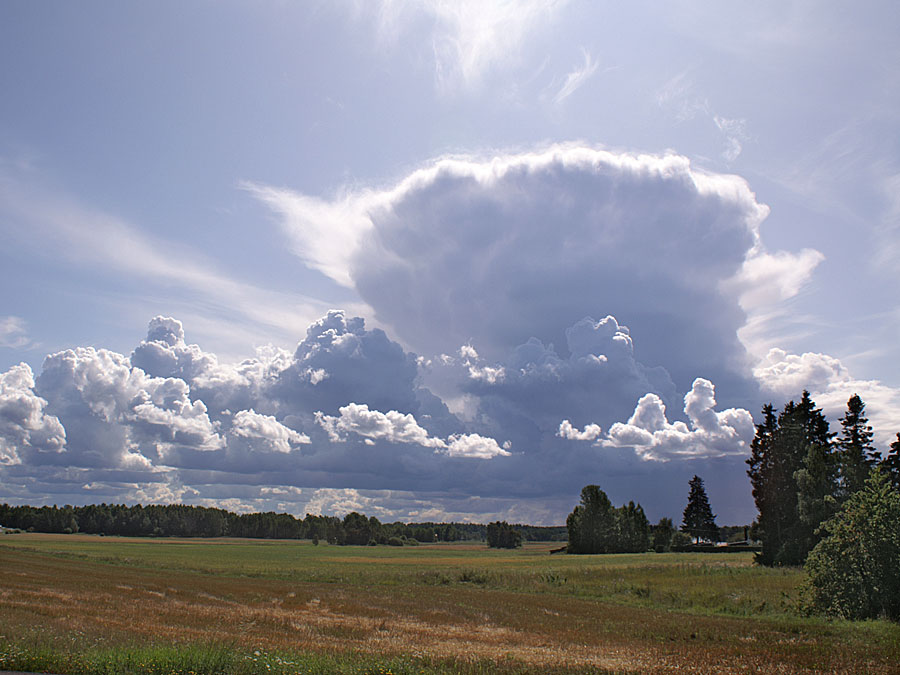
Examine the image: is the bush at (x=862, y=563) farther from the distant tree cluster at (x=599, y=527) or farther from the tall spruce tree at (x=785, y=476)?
the distant tree cluster at (x=599, y=527)

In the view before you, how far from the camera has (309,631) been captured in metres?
25.6

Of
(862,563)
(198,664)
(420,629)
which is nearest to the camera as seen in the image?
(198,664)

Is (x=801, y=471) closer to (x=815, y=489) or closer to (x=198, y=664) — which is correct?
(x=815, y=489)

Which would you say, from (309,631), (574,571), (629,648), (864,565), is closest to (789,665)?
(629,648)

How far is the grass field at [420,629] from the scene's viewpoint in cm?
1555

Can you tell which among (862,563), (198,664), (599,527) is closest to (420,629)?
(198,664)

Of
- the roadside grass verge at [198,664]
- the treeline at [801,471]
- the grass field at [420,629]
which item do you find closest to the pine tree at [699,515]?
the treeline at [801,471]

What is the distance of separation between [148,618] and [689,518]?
486 feet

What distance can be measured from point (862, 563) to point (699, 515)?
131737 millimetres

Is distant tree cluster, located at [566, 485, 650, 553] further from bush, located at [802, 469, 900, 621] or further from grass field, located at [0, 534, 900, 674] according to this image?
bush, located at [802, 469, 900, 621]

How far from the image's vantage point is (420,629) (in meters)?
28.1

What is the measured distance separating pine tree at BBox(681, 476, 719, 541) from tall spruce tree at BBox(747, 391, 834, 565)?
3206 inches

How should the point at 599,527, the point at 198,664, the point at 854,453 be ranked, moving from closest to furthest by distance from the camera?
the point at 198,664
the point at 854,453
the point at 599,527

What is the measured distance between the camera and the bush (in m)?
29.2
